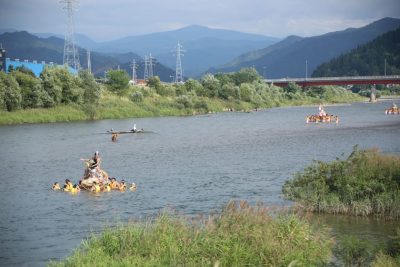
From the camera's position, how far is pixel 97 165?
159 feet

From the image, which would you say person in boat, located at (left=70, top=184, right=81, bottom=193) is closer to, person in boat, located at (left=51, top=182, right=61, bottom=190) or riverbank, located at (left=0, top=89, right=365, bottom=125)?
person in boat, located at (left=51, top=182, right=61, bottom=190)

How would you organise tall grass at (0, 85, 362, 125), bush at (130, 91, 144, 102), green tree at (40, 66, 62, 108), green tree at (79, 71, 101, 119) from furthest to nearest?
bush at (130, 91, 144, 102), green tree at (79, 71, 101, 119), green tree at (40, 66, 62, 108), tall grass at (0, 85, 362, 125)

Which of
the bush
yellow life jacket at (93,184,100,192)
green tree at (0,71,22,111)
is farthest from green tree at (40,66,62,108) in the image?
yellow life jacket at (93,184,100,192)

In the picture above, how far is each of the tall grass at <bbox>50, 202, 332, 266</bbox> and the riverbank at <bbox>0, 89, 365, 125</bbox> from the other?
3932 inches

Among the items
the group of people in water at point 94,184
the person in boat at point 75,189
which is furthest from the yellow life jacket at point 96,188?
the person in boat at point 75,189

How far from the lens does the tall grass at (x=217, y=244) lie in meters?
21.9

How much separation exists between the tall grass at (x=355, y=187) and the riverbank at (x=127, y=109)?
3611 inches

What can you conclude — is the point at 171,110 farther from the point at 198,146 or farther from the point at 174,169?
the point at 174,169

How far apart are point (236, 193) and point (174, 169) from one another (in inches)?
638

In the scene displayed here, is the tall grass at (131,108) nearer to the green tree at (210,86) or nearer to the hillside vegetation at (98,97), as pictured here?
the hillside vegetation at (98,97)

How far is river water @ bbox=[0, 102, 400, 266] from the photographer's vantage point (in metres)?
34.8

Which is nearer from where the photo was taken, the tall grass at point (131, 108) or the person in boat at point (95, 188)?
the person in boat at point (95, 188)

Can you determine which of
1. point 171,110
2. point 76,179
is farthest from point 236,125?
point 76,179

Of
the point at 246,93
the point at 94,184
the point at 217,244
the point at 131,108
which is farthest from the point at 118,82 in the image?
the point at 217,244
